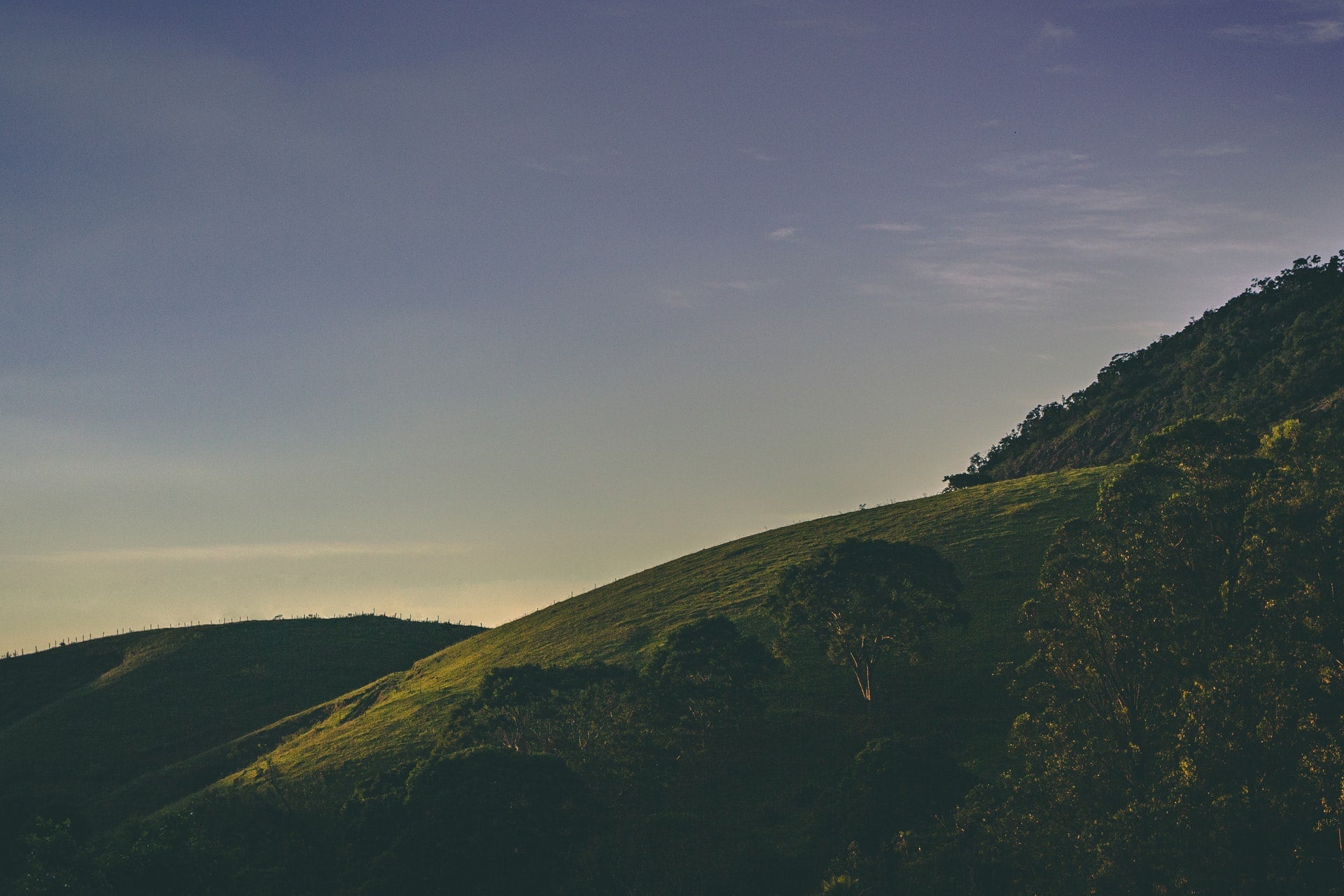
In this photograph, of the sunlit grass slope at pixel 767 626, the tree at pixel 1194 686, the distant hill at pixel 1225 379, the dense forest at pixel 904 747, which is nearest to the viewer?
the tree at pixel 1194 686

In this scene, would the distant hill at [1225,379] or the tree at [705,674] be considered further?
the distant hill at [1225,379]

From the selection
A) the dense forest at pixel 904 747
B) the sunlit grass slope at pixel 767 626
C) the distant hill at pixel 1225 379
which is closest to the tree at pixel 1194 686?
the dense forest at pixel 904 747

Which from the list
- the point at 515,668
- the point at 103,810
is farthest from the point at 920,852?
the point at 103,810

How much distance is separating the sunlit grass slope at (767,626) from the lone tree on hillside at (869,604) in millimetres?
4716

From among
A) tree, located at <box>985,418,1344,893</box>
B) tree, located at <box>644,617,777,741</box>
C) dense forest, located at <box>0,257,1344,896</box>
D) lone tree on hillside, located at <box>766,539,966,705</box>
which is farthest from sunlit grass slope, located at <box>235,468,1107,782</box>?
tree, located at <box>985,418,1344,893</box>

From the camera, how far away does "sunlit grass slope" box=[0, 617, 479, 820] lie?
93.6 m

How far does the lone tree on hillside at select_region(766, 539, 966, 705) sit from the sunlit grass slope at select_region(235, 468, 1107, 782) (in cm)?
472

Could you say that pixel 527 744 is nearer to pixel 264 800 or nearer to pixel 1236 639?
pixel 264 800

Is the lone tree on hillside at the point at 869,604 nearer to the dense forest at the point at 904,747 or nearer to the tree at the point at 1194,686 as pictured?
the dense forest at the point at 904,747

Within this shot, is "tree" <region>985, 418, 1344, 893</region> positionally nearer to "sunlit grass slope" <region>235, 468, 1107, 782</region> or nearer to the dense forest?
the dense forest

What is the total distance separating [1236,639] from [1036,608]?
959 cm

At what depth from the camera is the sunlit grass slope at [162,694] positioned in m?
93.6

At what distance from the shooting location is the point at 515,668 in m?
66.7

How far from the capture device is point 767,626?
8225 cm
